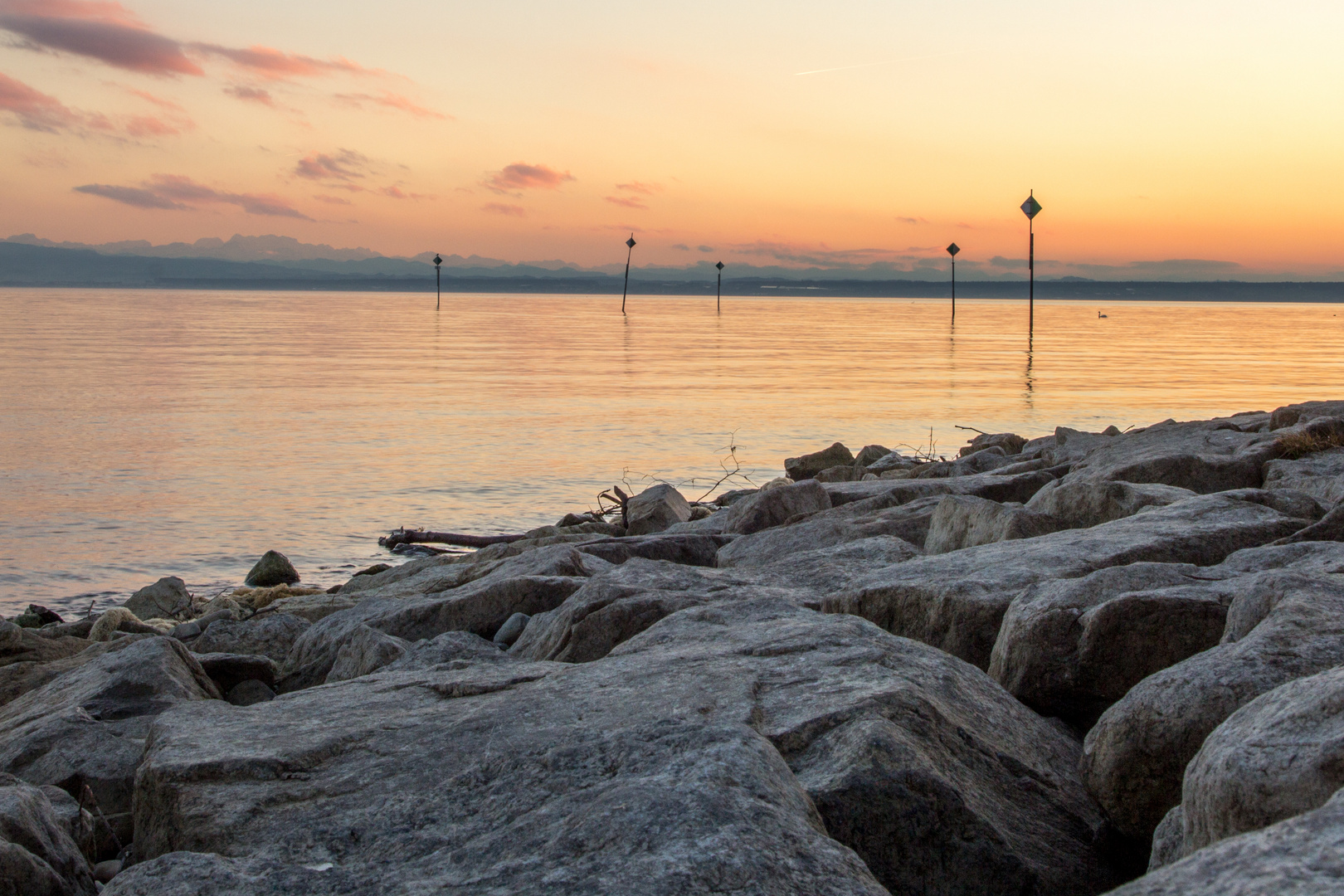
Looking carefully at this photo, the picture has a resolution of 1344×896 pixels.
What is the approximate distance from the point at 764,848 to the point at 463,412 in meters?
20.9

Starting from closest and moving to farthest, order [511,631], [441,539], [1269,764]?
1. [1269,764]
2. [511,631]
3. [441,539]

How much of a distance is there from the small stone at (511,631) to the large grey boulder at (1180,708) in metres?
3.19

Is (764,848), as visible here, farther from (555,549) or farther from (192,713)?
(555,549)

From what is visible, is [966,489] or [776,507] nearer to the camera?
[776,507]

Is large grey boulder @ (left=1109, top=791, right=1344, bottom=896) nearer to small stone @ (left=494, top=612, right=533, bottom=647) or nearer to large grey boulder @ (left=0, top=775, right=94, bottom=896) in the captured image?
large grey boulder @ (left=0, top=775, right=94, bottom=896)

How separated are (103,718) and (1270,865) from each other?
427 cm

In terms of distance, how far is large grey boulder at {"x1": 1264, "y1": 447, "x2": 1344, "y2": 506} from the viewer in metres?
6.77

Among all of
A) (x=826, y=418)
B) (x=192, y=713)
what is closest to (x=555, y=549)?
(x=192, y=713)

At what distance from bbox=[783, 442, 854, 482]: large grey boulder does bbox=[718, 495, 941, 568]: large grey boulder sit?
267 inches

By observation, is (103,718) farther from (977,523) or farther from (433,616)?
(977,523)

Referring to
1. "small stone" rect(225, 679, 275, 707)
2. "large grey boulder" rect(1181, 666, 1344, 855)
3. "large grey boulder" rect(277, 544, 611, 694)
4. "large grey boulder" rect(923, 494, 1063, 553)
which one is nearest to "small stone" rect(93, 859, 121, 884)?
"small stone" rect(225, 679, 275, 707)

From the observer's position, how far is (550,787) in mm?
2598

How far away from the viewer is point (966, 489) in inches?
334

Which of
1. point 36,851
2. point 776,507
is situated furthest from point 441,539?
point 36,851
